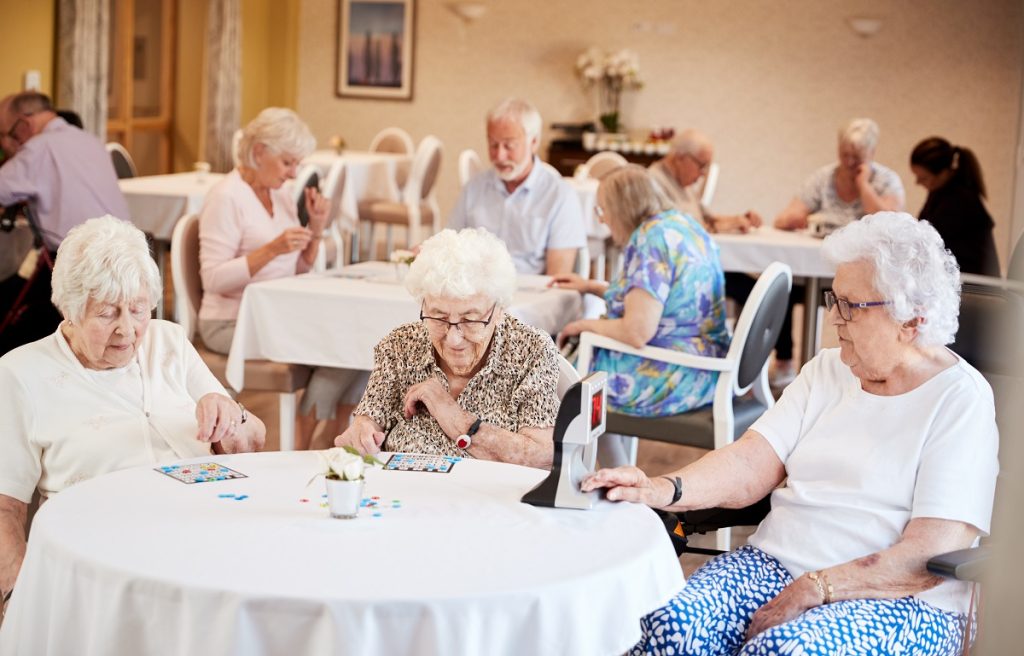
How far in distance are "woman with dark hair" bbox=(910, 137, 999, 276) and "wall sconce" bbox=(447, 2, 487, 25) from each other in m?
5.71

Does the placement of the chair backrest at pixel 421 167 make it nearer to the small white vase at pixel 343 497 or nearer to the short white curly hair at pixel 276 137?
the short white curly hair at pixel 276 137

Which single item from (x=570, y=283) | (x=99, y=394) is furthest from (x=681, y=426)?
(x=99, y=394)

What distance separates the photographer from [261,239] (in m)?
4.30

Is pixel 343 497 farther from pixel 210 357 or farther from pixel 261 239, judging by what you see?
pixel 261 239

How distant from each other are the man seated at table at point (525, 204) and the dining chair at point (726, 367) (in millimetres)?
1148

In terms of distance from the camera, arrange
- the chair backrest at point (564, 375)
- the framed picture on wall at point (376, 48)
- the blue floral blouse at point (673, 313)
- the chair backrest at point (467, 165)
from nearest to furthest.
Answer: the chair backrest at point (564, 375)
the blue floral blouse at point (673, 313)
the chair backrest at point (467, 165)
the framed picture on wall at point (376, 48)

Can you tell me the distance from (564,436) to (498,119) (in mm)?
2944

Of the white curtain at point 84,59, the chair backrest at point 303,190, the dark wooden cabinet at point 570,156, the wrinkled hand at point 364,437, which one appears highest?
the white curtain at point 84,59

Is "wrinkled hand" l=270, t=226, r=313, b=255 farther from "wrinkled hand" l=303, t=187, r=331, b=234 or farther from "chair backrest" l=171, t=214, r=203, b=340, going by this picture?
"wrinkled hand" l=303, t=187, r=331, b=234

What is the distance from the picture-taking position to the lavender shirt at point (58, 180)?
16.1ft

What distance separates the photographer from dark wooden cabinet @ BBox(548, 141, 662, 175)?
410 inches

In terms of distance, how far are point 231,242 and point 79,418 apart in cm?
188

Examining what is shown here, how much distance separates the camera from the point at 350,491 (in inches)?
75.3

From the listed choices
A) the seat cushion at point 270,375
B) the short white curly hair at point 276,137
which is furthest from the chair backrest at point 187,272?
the short white curly hair at point 276,137
